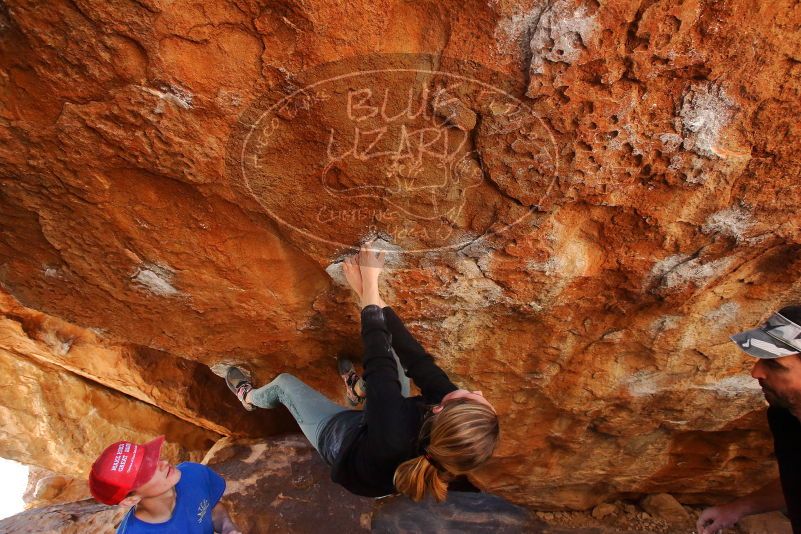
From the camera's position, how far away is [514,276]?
2115 mm

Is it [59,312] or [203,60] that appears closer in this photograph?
[203,60]

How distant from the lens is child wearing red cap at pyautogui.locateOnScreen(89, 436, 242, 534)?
1874 mm

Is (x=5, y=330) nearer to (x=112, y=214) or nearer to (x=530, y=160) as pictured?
(x=112, y=214)

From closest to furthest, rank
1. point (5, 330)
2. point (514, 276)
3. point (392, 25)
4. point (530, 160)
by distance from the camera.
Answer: point (392, 25), point (530, 160), point (514, 276), point (5, 330)

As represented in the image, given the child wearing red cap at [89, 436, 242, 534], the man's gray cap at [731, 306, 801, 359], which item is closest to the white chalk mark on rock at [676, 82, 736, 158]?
the man's gray cap at [731, 306, 801, 359]

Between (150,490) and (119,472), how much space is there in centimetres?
16

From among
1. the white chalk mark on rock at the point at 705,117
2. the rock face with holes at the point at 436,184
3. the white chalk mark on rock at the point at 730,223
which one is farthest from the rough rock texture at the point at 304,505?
the white chalk mark on rock at the point at 705,117

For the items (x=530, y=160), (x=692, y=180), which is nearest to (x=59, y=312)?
(x=530, y=160)

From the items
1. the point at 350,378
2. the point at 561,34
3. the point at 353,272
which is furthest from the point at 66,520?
the point at 561,34

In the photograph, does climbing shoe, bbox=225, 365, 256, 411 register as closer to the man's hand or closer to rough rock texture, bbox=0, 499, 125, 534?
rough rock texture, bbox=0, 499, 125, 534

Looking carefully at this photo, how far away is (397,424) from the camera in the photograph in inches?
66.8

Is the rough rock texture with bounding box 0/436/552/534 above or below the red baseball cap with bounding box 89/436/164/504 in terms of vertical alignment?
below

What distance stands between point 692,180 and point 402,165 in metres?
1.06

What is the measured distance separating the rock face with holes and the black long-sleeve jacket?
336 mm
